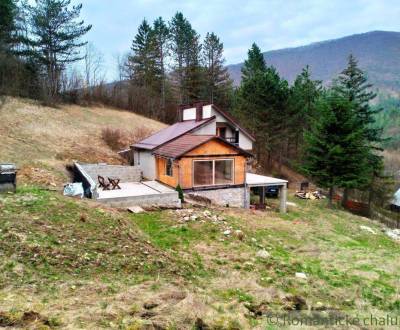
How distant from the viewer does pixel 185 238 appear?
30.9 ft

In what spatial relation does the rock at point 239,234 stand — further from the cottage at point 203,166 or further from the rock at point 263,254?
the cottage at point 203,166

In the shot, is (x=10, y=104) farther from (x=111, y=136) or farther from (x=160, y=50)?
(x=160, y=50)

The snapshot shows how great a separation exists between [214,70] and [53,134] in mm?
22226

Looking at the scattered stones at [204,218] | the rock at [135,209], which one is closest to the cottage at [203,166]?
the scattered stones at [204,218]

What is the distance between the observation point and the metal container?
33.8 ft

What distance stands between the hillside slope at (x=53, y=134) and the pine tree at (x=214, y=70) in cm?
1029

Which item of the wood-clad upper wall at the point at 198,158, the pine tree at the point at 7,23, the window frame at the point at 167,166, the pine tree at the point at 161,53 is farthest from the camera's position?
the pine tree at the point at 161,53

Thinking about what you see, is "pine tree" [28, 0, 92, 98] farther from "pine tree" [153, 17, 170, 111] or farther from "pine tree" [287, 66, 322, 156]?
"pine tree" [287, 66, 322, 156]

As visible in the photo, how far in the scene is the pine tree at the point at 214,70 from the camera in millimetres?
39156

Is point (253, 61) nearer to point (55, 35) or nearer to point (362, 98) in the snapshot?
point (362, 98)

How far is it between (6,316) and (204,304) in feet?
9.27

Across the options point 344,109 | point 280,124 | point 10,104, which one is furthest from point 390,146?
point 10,104

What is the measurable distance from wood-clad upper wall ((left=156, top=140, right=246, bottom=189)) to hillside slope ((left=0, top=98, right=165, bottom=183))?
563cm

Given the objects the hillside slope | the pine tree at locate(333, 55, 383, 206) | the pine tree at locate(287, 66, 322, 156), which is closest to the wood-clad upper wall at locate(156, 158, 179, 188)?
the hillside slope
